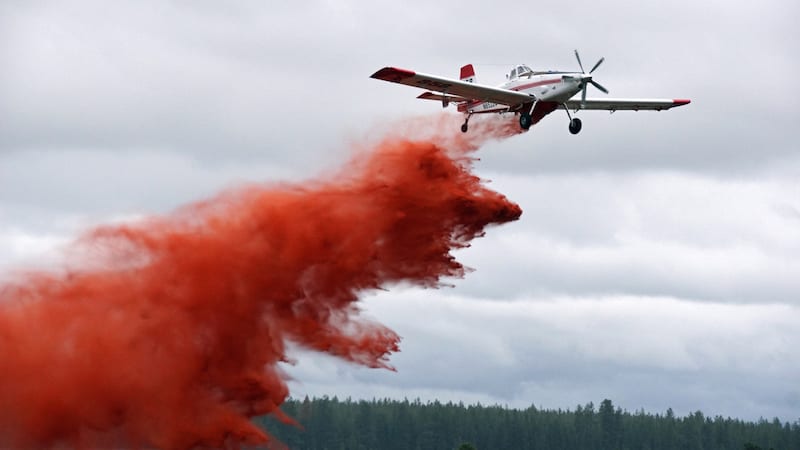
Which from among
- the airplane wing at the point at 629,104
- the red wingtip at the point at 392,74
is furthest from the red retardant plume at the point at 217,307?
the airplane wing at the point at 629,104

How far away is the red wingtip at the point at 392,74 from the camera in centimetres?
5206

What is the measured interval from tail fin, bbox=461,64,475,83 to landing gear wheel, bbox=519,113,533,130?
13.4ft

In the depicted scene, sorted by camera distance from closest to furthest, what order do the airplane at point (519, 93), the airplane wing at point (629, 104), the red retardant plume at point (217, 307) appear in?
the red retardant plume at point (217, 307) → the airplane at point (519, 93) → the airplane wing at point (629, 104)

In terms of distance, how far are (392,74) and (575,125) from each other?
804 cm

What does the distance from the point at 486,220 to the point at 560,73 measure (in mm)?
10109

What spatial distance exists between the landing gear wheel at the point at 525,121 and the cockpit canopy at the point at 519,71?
7.02 feet

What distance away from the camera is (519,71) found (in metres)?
56.6

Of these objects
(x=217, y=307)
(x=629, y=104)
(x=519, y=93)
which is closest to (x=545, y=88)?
(x=519, y=93)

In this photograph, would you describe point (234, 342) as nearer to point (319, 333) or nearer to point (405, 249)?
point (319, 333)

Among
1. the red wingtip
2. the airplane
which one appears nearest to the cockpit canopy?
the airplane

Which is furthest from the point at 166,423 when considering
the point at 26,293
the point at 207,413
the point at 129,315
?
the point at 26,293

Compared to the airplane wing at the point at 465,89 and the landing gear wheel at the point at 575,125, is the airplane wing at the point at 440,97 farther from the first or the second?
the landing gear wheel at the point at 575,125

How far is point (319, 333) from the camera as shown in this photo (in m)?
46.6

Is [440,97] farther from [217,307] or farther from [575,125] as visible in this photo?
[217,307]
